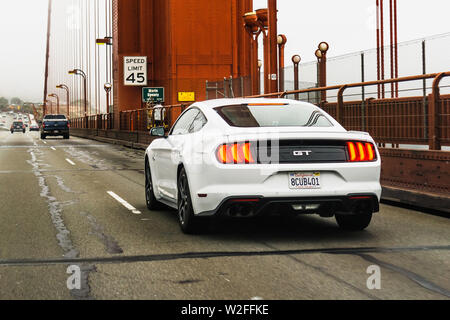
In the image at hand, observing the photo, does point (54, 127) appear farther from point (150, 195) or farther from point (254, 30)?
point (150, 195)

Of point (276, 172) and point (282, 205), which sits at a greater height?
point (276, 172)

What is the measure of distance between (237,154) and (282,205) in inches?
26.3

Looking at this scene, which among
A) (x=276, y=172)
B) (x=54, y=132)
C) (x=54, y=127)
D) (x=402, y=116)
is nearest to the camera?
(x=276, y=172)

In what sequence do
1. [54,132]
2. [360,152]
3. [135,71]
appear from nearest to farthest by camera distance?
[360,152] < [135,71] < [54,132]

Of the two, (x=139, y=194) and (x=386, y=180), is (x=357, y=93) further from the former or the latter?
(x=139, y=194)

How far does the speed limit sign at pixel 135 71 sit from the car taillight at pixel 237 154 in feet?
122

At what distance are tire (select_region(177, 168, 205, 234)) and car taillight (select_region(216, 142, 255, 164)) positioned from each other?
2.11ft

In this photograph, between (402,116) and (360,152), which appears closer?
(360,152)

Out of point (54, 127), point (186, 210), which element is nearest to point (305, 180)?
point (186, 210)

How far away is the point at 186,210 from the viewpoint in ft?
23.6

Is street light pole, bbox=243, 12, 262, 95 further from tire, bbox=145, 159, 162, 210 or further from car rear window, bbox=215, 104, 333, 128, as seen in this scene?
car rear window, bbox=215, 104, 333, 128

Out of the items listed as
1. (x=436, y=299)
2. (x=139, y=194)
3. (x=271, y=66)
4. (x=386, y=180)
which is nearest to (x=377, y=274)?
(x=436, y=299)

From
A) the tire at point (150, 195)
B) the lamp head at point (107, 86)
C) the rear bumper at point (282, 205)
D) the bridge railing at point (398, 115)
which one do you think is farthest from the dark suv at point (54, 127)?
the rear bumper at point (282, 205)
